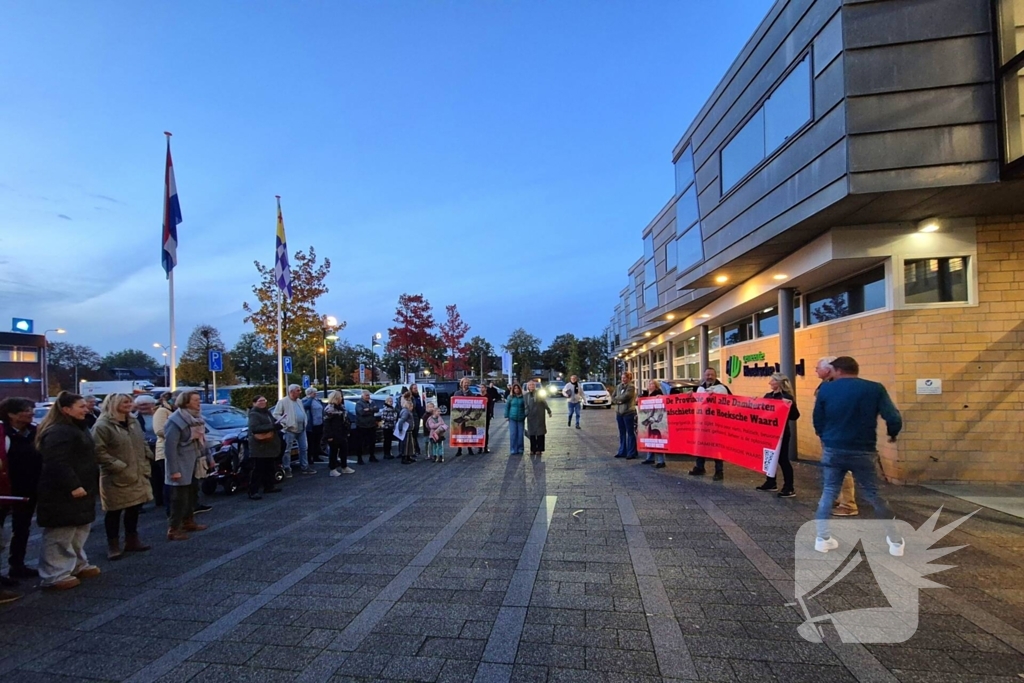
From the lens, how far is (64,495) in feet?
15.8

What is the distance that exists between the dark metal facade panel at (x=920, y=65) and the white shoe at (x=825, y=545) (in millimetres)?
5867

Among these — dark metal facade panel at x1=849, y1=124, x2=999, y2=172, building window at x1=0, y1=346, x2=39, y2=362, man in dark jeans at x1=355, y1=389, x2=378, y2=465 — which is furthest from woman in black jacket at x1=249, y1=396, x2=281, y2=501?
building window at x1=0, y1=346, x2=39, y2=362

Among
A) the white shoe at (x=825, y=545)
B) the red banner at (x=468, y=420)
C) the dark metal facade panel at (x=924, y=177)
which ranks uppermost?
the dark metal facade panel at (x=924, y=177)

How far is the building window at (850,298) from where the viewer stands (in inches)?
353

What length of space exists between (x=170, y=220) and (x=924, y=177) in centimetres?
1558

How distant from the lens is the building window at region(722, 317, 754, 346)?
15900mm

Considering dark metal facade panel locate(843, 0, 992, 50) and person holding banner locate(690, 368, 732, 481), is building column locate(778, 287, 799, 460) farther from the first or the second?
dark metal facade panel locate(843, 0, 992, 50)

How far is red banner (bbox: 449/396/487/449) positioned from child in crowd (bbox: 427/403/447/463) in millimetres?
771

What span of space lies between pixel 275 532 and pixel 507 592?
350 cm

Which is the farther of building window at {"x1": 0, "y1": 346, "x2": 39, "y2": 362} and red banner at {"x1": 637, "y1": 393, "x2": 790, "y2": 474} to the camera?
building window at {"x1": 0, "y1": 346, "x2": 39, "y2": 362}

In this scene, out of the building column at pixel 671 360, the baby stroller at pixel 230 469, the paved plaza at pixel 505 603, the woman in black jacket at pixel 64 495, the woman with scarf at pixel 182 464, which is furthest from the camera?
the building column at pixel 671 360

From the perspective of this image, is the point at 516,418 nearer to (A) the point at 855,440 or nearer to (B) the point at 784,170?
(B) the point at 784,170

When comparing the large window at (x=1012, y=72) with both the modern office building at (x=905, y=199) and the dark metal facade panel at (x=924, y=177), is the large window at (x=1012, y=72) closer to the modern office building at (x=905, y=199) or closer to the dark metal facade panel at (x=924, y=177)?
the modern office building at (x=905, y=199)

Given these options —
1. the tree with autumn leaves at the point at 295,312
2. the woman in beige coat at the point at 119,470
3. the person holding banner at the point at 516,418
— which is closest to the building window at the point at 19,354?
the tree with autumn leaves at the point at 295,312
